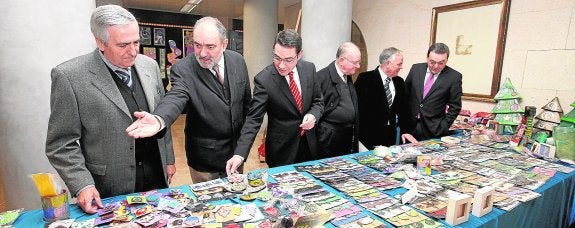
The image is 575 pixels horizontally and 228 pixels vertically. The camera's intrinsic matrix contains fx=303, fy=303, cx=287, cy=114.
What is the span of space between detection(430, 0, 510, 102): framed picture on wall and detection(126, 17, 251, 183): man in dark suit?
125 inches

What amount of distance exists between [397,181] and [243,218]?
973mm

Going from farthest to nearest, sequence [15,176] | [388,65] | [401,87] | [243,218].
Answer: [401,87]
[388,65]
[15,176]
[243,218]

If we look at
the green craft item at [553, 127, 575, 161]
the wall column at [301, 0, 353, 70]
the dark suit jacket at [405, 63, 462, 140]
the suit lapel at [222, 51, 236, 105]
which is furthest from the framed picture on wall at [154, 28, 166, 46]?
the green craft item at [553, 127, 575, 161]

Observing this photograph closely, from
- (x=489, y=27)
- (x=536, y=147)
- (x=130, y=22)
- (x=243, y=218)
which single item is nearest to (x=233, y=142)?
(x=243, y=218)

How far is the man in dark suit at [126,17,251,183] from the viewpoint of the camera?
1.95 metres

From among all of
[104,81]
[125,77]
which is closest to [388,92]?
[125,77]

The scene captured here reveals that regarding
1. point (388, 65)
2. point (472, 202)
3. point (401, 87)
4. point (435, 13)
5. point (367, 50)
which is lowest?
point (472, 202)

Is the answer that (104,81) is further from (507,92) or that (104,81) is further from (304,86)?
(507,92)

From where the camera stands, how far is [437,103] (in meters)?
3.15

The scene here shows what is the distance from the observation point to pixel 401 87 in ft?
10.1

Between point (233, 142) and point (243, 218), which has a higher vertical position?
point (233, 142)

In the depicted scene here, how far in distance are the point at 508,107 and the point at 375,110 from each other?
1714 millimetres

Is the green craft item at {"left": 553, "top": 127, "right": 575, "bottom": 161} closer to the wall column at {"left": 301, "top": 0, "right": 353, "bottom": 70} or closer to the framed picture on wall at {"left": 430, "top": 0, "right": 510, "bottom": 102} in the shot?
the framed picture on wall at {"left": 430, "top": 0, "right": 510, "bottom": 102}

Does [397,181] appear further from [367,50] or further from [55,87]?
[367,50]
